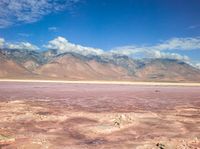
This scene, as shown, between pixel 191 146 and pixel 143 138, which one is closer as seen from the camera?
pixel 191 146

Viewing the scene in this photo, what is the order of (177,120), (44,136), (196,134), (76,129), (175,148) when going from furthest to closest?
(177,120) → (76,129) → (196,134) → (44,136) → (175,148)

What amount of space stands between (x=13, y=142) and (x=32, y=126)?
5.14 m

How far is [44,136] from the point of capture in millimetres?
17938

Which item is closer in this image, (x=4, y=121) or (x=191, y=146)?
(x=191, y=146)

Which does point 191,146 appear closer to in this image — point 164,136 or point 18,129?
point 164,136

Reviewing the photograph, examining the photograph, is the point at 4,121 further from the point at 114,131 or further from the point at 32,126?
the point at 114,131

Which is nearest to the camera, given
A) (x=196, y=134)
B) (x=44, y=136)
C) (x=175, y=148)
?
(x=175, y=148)

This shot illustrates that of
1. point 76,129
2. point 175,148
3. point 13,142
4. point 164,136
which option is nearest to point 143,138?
point 164,136

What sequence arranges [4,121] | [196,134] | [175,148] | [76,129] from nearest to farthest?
[175,148]
[196,134]
[76,129]
[4,121]

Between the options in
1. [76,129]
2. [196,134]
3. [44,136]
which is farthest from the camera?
[76,129]

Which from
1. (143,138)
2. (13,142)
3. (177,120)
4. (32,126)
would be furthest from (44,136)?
(177,120)

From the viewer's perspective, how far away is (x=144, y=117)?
26531mm

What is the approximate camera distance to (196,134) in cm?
1914

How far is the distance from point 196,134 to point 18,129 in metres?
12.2
